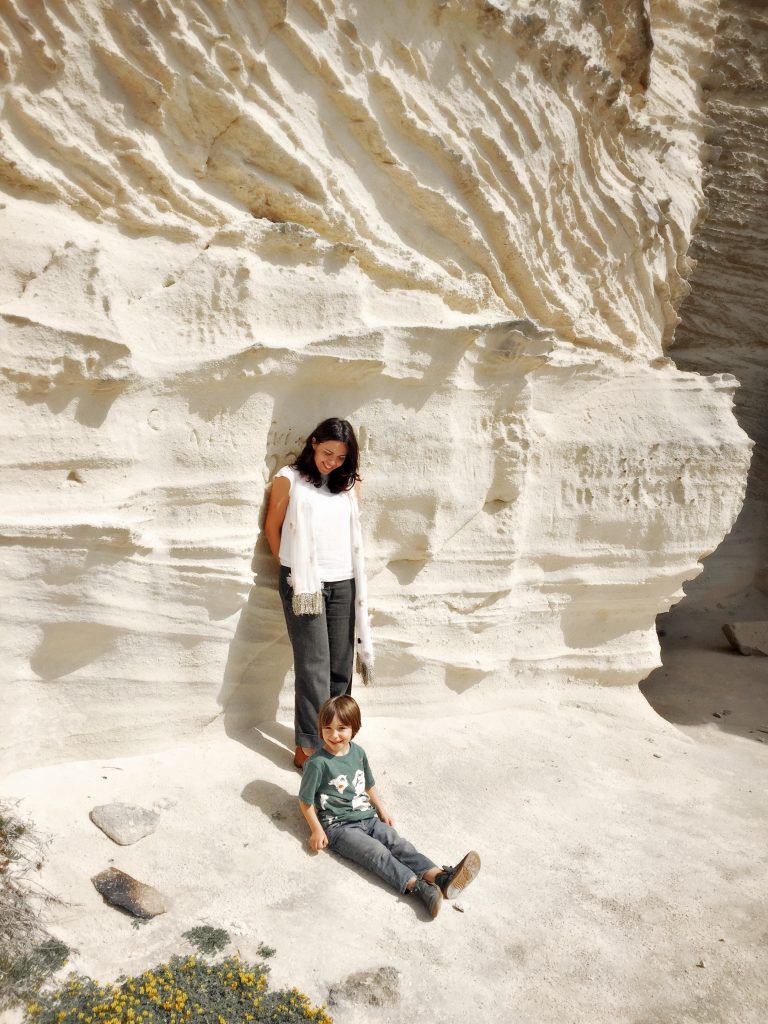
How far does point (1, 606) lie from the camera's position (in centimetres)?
258

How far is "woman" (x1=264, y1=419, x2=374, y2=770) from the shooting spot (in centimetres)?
293

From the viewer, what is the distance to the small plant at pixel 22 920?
6.26 ft

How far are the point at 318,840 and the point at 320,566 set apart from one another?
0.94m

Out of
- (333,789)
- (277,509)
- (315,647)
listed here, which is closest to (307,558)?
(277,509)

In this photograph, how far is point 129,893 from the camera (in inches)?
89.1

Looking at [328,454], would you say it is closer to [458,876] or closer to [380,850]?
[380,850]

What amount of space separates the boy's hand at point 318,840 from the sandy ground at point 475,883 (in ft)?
0.15

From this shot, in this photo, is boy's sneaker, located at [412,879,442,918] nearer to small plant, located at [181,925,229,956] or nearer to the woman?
small plant, located at [181,925,229,956]

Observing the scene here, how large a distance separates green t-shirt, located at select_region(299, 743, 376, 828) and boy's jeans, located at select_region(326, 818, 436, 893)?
3 centimetres

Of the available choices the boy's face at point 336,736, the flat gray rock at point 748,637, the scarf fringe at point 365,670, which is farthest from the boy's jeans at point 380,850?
the flat gray rock at point 748,637

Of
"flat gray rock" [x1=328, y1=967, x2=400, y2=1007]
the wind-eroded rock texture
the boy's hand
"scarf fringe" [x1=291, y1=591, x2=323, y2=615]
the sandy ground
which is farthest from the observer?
"scarf fringe" [x1=291, y1=591, x2=323, y2=615]

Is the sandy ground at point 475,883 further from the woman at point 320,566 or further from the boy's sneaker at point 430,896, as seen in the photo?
the woman at point 320,566

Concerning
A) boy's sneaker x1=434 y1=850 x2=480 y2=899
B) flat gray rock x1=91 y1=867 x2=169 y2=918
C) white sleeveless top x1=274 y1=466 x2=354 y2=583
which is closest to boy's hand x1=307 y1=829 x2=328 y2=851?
boy's sneaker x1=434 y1=850 x2=480 y2=899

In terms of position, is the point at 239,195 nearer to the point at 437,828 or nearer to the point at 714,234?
the point at 437,828
